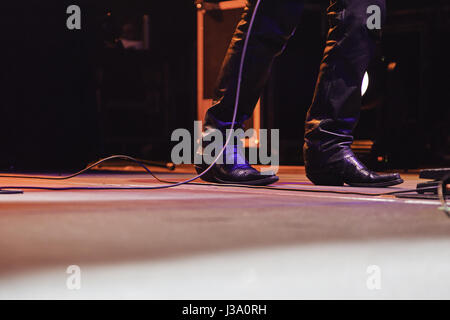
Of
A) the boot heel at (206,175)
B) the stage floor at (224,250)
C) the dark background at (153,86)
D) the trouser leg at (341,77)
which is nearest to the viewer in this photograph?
the stage floor at (224,250)

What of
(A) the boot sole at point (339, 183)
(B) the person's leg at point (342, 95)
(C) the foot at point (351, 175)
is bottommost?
(A) the boot sole at point (339, 183)

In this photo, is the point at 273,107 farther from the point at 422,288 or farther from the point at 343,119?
the point at 422,288

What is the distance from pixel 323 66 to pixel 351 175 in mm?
312

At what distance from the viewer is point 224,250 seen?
73cm

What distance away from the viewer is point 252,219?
3.15 feet

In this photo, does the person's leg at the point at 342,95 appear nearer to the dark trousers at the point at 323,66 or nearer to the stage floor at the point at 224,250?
the dark trousers at the point at 323,66

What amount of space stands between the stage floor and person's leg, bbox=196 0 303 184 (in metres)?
0.59

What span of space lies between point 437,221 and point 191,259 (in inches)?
18.2

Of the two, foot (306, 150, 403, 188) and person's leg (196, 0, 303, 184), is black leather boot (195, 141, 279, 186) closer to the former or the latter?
person's leg (196, 0, 303, 184)

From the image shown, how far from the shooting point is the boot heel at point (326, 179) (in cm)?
171

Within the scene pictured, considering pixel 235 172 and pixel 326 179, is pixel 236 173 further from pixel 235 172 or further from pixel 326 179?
pixel 326 179

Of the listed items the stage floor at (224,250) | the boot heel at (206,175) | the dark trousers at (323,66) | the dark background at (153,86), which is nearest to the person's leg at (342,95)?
the dark trousers at (323,66)

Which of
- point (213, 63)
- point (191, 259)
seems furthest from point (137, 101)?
point (191, 259)
